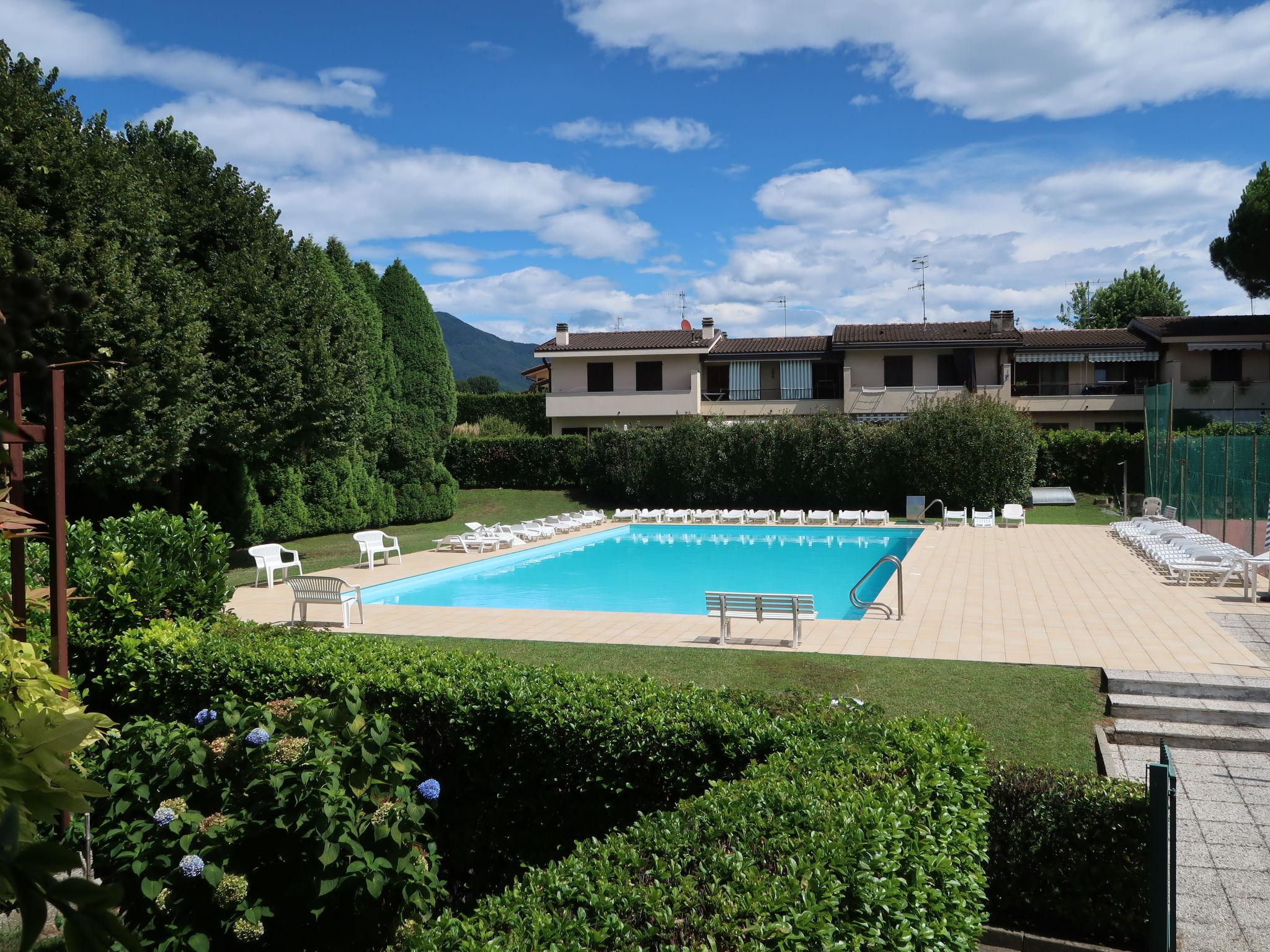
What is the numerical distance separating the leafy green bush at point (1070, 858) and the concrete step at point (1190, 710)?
386cm

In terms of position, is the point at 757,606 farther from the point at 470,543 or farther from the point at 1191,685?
the point at 470,543

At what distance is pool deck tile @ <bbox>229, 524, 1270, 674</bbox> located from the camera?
11.0 m

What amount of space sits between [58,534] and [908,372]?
38.2 meters

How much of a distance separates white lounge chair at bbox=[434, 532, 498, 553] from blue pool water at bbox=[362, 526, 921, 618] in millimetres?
740

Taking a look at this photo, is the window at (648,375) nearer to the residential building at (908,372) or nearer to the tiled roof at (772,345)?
the residential building at (908,372)

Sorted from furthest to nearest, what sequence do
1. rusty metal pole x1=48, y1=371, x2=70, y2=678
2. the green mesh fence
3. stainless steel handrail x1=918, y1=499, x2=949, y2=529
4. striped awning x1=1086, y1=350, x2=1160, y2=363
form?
striped awning x1=1086, y1=350, x2=1160, y2=363
stainless steel handrail x1=918, y1=499, x2=949, y2=529
the green mesh fence
rusty metal pole x1=48, y1=371, x2=70, y2=678

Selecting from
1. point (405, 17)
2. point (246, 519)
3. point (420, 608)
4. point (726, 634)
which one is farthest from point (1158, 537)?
point (246, 519)

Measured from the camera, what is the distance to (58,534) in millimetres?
4715

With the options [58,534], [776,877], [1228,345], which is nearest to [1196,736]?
[776,877]

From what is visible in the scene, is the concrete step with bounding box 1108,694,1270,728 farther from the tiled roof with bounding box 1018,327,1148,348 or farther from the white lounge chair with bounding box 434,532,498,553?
the tiled roof with bounding box 1018,327,1148,348

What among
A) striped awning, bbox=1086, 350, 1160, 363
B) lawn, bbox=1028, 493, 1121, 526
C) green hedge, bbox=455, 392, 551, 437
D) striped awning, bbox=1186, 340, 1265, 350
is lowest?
lawn, bbox=1028, 493, 1121, 526

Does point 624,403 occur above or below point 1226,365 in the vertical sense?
below

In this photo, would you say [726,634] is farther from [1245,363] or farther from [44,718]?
[1245,363]

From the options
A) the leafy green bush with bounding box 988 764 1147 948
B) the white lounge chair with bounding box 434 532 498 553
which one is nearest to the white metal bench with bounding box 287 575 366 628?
the leafy green bush with bounding box 988 764 1147 948
